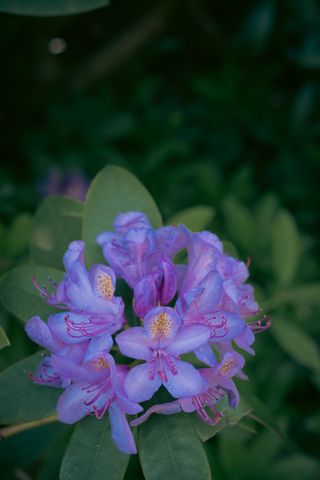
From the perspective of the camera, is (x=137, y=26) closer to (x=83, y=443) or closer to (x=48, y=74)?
(x=48, y=74)

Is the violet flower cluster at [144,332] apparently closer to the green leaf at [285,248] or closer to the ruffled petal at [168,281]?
the ruffled petal at [168,281]

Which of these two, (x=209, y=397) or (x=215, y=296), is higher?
(x=215, y=296)

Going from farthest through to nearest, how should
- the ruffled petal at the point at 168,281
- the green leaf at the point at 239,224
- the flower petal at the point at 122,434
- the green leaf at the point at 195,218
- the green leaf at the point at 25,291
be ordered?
1. the green leaf at the point at 239,224
2. the green leaf at the point at 195,218
3. the green leaf at the point at 25,291
4. the ruffled petal at the point at 168,281
5. the flower petal at the point at 122,434

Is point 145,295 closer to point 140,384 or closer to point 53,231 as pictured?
point 140,384

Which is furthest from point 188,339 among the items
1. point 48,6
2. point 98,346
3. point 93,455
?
point 48,6

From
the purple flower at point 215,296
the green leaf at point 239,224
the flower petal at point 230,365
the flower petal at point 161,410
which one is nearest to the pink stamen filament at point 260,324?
the purple flower at point 215,296

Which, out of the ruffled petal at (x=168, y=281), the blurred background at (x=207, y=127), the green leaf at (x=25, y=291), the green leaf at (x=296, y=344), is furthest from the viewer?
the blurred background at (x=207, y=127)
